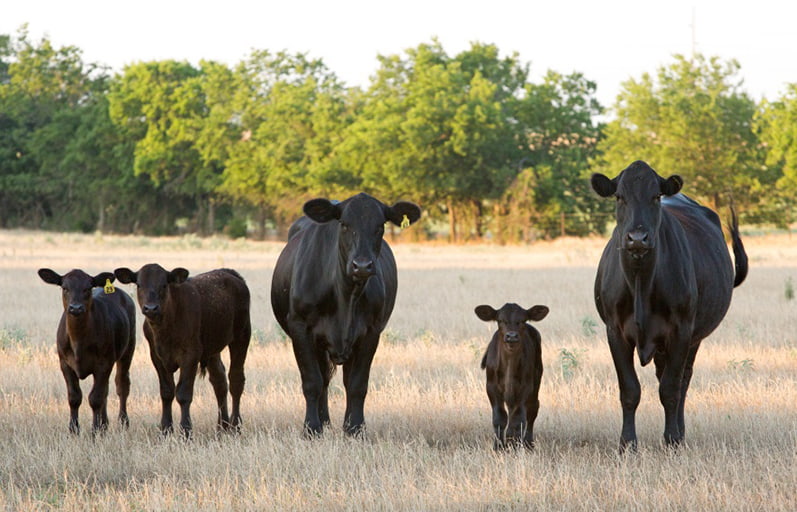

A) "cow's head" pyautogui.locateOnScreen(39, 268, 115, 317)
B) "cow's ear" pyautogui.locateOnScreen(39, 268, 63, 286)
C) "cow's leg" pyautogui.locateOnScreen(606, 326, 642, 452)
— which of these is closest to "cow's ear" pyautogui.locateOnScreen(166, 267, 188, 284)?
"cow's head" pyautogui.locateOnScreen(39, 268, 115, 317)

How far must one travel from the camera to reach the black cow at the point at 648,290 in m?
7.38

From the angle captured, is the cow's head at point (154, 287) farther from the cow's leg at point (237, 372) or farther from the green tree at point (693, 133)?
the green tree at point (693, 133)

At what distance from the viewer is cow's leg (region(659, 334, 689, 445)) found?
7.75m

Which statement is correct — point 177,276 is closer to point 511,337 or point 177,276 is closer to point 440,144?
point 511,337

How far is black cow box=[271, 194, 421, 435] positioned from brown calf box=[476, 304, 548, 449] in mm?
996

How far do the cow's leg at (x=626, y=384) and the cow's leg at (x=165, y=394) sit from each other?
3.64m

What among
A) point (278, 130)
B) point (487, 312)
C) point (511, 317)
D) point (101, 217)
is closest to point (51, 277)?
point (487, 312)

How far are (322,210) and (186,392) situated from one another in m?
1.93

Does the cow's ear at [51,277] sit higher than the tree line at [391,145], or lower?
lower

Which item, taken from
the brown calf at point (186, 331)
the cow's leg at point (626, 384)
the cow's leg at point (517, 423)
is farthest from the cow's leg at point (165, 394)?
the cow's leg at point (626, 384)

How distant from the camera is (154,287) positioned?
832 centimetres

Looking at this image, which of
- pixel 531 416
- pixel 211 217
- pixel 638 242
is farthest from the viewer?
→ pixel 211 217

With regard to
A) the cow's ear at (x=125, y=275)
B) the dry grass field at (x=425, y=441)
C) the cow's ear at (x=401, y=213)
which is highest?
the cow's ear at (x=401, y=213)

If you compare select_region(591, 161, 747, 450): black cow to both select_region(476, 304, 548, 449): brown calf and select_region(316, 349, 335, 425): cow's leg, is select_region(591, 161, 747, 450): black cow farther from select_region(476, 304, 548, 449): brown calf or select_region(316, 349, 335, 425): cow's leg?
select_region(316, 349, 335, 425): cow's leg
